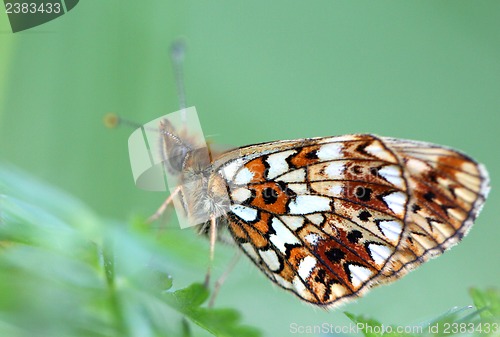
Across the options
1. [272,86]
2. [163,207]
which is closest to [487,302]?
[163,207]

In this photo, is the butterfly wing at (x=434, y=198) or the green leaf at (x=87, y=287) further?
the butterfly wing at (x=434, y=198)

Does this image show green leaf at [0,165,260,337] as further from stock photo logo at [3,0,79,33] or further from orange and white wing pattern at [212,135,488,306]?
stock photo logo at [3,0,79,33]

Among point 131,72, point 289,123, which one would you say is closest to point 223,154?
point 131,72

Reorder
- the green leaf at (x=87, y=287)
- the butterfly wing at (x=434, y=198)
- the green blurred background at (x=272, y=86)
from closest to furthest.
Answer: the green leaf at (x=87, y=287), the butterfly wing at (x=434, y=198), the green blurred background at (x=272, y=86)

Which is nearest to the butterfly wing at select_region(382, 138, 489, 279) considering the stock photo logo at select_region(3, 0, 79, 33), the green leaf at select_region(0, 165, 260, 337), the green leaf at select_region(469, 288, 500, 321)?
the green leaf at select_region(469, 288, 500, 321)

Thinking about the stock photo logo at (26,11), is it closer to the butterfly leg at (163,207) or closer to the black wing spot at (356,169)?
the butterfly leg at (163,207)

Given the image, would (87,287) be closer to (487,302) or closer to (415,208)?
(487,302)

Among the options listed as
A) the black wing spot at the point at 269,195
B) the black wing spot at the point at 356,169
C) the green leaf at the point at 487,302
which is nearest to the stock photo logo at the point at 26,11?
the black wing spot at the point at 269,195
